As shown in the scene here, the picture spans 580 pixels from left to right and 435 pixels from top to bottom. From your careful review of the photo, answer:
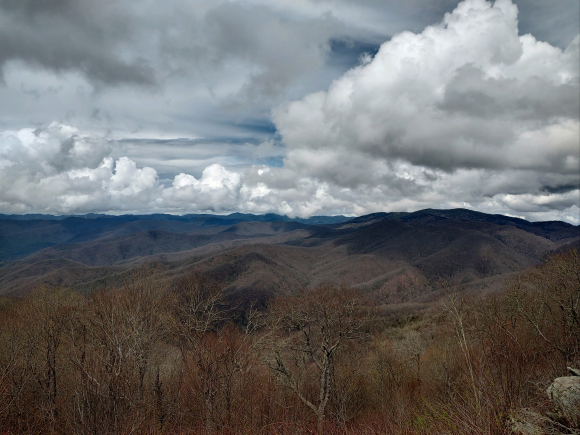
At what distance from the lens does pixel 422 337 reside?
88.9m

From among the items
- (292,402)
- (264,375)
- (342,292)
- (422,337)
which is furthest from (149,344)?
(422,337)

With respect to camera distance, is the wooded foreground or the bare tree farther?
the bare tree

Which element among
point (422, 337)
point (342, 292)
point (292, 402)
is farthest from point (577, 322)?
point (422, 337)

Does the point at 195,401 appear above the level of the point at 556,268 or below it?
below

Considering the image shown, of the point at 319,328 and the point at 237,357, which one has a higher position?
the point at 319,328

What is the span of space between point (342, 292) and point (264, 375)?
17.2m

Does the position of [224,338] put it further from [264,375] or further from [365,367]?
[365,367]

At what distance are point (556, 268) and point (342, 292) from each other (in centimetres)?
2609

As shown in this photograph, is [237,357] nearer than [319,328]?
Yes

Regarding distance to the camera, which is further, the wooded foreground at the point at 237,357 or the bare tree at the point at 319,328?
the bare tree at the point at 319,328

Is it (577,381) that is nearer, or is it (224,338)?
(577,381)

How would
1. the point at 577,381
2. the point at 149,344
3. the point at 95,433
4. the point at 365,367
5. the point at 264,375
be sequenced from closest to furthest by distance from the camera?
the point at 577,381
the point at 95,433
the point at 149,344
the point at 264,375
the point at 365,367

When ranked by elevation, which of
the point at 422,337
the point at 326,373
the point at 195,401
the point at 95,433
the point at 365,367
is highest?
the point at 95,433

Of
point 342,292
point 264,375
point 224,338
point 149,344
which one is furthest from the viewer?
point 342,292
